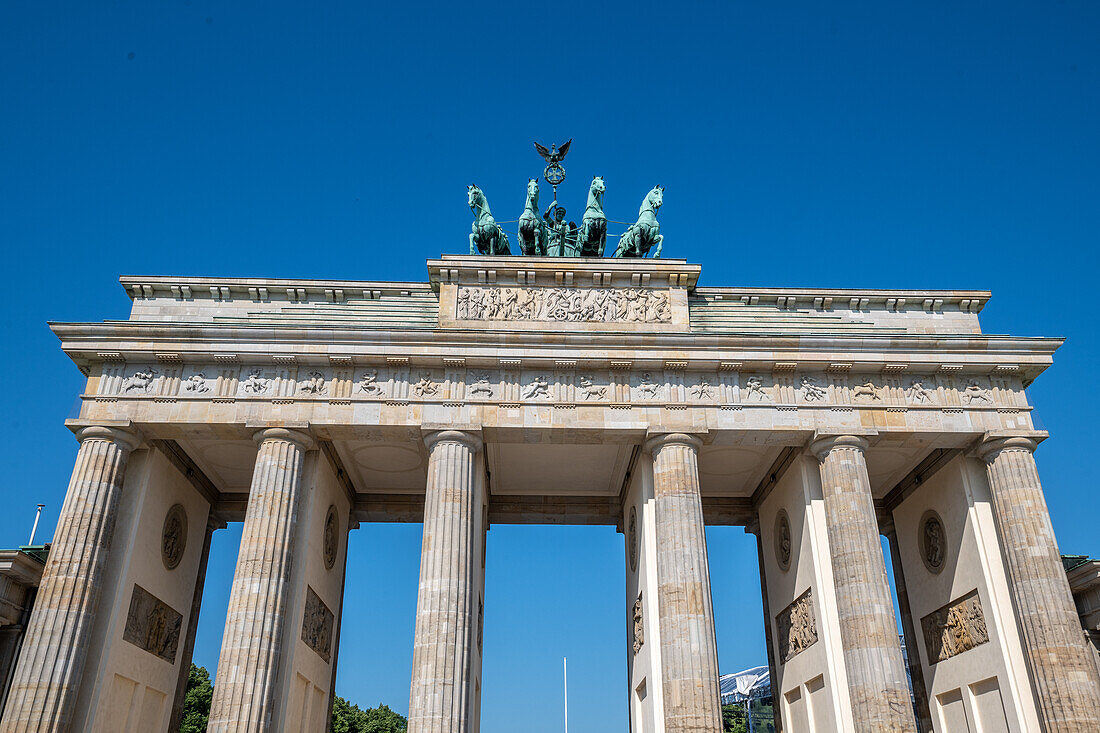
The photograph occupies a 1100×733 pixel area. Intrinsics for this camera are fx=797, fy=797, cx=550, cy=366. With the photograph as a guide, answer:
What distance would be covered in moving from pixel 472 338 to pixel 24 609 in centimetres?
1244

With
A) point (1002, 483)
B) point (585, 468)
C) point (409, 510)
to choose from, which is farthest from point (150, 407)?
point (1002, 483)

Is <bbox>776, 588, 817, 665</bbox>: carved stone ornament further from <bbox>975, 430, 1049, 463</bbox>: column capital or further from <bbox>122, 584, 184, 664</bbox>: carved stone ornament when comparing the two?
<bbox>122, 584, 184, 664</bbox>: carved stone ornament

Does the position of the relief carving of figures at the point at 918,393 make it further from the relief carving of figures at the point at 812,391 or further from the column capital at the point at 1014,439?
the relief carving of figures at the point at 812,391

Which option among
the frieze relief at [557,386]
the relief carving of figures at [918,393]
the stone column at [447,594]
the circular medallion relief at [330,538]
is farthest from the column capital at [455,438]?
the relief carving of figures at [918,393]

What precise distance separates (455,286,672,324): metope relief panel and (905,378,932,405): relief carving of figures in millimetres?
6329

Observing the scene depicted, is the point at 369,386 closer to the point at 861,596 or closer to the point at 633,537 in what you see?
the point at 633,537

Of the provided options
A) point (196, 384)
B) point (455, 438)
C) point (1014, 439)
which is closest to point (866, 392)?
point (1014, 439)

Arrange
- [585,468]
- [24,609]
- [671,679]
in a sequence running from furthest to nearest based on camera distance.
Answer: [585,468]
[24,609]
[671,679]

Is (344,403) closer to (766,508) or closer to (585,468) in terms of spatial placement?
(585,468)

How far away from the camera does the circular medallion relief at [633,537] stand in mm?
21828

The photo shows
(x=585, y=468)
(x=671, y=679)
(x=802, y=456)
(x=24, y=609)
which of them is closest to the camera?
(x=671, y=679)

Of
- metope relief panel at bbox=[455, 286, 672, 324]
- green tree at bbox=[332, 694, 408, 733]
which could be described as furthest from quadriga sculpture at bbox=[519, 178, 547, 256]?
green tree at bbox=[332, 694, 408, 733]

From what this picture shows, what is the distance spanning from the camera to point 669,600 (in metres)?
17.8

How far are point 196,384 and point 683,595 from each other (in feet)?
41.5
